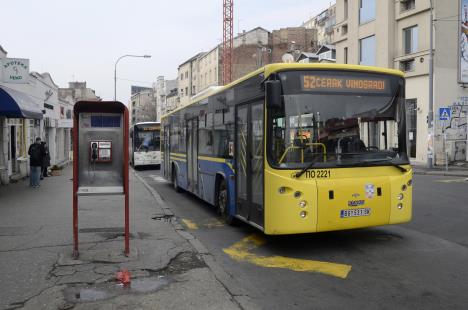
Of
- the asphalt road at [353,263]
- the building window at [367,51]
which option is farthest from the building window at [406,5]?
the asphalt road at [353,263]

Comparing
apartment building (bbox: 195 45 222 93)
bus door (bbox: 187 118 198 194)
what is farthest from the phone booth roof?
apartment building (bbox: 195 45 222 93)

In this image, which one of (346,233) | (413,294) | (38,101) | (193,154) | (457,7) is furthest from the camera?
(457,7)

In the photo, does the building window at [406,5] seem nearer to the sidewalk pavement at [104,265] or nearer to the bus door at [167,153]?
the bus door at [167,153]

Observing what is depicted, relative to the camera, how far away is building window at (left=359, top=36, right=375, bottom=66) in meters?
32.5

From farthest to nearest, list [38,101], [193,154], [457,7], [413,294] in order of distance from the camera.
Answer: [457,7] < [38,101] < [193,154] < [413,294]

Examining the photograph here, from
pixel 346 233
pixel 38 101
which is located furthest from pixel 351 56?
pixel 346 233

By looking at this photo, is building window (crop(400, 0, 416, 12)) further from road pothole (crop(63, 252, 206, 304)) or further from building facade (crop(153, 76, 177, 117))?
building facade (crop(153, 76, 177, 117))

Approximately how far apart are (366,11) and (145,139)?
56.3 ft

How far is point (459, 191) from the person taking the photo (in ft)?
47.3

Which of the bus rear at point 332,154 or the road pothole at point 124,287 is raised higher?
the bus rear at point 332,154

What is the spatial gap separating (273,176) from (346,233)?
2.49m

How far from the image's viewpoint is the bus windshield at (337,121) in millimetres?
7109

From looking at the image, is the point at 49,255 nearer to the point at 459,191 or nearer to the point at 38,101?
the point at 459,191

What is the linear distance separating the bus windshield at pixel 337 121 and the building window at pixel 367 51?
26.1 metres
